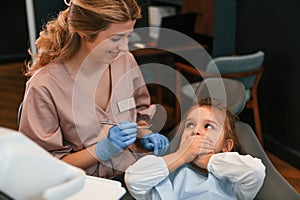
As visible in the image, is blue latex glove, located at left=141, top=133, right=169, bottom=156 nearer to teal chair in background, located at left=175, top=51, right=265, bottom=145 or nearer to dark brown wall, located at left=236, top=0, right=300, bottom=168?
teal chair in background, located at left=175, top=51, right=265, bottom=145

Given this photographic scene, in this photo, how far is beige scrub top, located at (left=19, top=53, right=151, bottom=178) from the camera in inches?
51.9

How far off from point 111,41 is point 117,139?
11.0 inches

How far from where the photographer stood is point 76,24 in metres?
1.29

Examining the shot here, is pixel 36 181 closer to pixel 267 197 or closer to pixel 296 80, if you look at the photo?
pixel 267 197

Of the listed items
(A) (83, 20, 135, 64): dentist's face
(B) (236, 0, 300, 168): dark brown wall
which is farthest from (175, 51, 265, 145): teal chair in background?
(A) (83, 20, 135, 64): dentist's face

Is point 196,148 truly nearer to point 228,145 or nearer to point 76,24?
point 228,145

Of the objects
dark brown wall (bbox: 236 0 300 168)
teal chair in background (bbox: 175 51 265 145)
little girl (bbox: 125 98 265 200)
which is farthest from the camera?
dark brown wall (bbox: 236 0 300 168)

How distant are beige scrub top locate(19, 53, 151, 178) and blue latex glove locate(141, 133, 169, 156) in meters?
0.07

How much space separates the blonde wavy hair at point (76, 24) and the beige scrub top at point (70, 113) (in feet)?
0.16

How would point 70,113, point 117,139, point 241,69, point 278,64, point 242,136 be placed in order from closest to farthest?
point 117,139 < point 70,113 < point 242,136 < point 241,69 < point 278,64

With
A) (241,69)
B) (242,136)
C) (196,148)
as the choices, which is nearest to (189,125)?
(196,148)

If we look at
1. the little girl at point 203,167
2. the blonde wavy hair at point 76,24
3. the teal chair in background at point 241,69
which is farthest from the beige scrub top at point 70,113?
the teal chair in background at point 241,69

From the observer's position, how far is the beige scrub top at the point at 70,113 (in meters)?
1.32

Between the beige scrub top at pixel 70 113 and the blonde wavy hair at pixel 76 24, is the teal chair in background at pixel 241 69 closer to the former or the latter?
the beige scrub top at pixel 70 113
